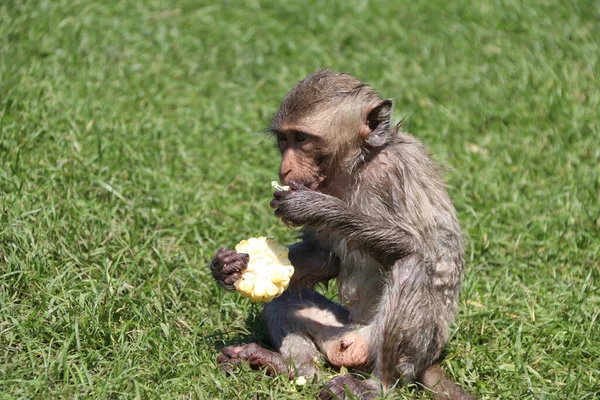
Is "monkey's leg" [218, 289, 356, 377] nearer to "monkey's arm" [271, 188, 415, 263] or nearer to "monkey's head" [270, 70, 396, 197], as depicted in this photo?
"monkey's arm" [271, 188, 415, 263]

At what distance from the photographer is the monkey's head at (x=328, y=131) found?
17.6ft

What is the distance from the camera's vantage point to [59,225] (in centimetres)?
596

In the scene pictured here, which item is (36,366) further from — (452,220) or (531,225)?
(531,225)

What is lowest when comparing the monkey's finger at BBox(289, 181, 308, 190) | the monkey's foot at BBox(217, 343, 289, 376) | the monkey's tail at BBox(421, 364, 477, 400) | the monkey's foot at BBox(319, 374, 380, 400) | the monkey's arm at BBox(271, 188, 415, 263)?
the monkey's tail at BBox(421, 364, 477, 400)

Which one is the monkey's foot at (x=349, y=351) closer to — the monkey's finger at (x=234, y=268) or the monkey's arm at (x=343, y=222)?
the monkey's arm at (x=343, y=222)

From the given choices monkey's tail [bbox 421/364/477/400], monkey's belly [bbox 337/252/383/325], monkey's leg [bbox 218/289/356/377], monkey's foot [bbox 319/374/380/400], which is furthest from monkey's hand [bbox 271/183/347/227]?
monkey's tail [bbox 421/364/477/400]

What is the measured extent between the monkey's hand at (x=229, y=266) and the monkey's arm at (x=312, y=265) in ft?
1.83

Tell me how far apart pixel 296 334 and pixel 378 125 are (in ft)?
4.83

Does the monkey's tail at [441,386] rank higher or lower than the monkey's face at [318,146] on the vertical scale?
lower

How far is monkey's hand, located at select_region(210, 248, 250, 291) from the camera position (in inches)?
205

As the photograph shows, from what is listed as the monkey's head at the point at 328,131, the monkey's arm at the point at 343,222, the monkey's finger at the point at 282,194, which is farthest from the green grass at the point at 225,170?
the monkey's head at the point at 328,131

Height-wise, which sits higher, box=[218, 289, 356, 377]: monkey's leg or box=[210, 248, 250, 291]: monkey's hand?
box=[210, 248, 250, 291]: monkey's hand

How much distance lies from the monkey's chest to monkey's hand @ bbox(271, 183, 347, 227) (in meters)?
0.42

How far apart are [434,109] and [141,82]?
3.05 meters
